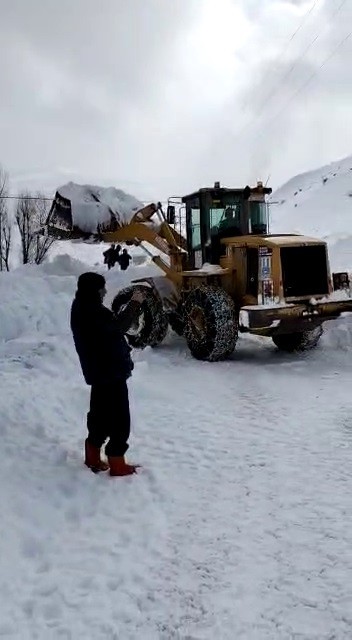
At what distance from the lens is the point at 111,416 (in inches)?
197

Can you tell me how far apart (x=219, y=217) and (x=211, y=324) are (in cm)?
211

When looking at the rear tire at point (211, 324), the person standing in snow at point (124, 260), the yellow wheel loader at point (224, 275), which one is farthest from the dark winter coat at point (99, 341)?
the person standing in snow at point (124, 260)

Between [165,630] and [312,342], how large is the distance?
7.62 metres

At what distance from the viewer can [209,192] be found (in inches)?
406

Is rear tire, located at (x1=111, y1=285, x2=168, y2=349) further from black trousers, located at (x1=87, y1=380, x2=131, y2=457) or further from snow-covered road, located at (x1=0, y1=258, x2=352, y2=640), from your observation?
black trousers, located at (x1=87, y1=380, x2=131, y2=457)

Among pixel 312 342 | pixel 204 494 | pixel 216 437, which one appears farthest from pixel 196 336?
pixel 204 494

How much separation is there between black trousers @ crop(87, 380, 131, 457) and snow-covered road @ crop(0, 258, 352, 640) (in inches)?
10.5

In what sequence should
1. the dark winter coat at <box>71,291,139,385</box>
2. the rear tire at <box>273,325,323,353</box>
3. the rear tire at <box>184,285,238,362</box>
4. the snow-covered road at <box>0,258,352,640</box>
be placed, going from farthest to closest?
the rear tire at <box>273,325,323,353</box> → the rear tire at <box>184,285,238,362</box> → the dark winter coat at <box>71,291,139,385</box> → the snow-covered road at <box>0,258,352,640</box>

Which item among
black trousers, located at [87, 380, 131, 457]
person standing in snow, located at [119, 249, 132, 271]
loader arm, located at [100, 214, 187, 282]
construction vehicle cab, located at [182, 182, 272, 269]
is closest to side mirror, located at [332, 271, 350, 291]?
construction vehicle cab, located at [182, 182, 272, 269]

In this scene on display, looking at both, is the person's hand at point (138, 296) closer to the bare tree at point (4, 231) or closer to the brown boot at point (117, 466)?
the brown boot at point (117, 466)

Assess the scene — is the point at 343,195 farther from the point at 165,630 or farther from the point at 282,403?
the point at 165,630

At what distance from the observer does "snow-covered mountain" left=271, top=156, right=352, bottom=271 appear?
20017 mm

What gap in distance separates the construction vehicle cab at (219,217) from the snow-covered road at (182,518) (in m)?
3.28

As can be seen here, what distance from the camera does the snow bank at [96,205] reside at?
1177 centimetres
